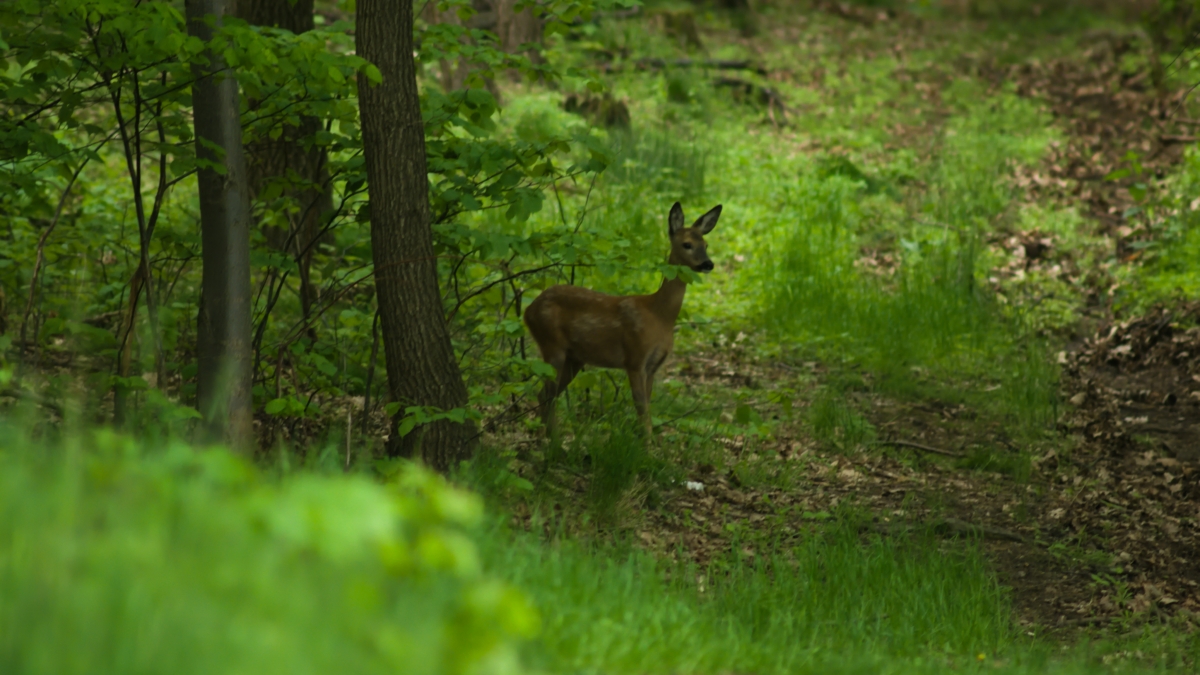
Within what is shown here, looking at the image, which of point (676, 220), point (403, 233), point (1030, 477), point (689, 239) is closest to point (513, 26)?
point (676, 220)

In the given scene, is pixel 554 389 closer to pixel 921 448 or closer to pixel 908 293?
pixel 921 448

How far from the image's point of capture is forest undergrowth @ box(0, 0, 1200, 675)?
2010 mm

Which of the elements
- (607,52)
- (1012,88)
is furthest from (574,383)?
(1012,88)

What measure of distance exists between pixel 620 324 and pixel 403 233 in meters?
1.99

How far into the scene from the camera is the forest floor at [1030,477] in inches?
226

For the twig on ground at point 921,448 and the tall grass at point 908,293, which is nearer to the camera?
the twig on ground at point 921,448

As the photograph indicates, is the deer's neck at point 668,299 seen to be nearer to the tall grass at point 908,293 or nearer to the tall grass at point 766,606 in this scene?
the tall grass at point 766,606

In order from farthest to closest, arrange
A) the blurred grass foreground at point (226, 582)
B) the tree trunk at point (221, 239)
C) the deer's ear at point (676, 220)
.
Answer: the deer's ear at point (676, 220), the tree trunk at point (221, 239), the blurred grass foreground at point (226, 582)

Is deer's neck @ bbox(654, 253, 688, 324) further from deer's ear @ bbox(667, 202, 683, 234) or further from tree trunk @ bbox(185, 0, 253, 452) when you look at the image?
tree trunk @ bbox(185, 0, 253, 452)

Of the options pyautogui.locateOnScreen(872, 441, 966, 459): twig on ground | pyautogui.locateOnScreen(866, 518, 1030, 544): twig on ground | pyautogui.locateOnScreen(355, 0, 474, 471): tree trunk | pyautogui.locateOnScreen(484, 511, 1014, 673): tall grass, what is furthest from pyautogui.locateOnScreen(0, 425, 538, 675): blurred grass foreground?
pyautogui.locateOnScreen(872, 441, 966, 459): twig on ground

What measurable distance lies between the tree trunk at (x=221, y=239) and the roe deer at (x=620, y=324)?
219 centimetres

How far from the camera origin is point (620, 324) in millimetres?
6992

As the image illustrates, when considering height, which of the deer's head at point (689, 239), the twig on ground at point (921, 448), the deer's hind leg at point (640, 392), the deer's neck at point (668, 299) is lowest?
the twig on ground at point (921, 448)

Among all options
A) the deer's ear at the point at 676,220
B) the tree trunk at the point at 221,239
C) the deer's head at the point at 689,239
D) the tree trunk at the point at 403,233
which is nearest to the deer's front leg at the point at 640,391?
the deer's head at the point at 689,239
